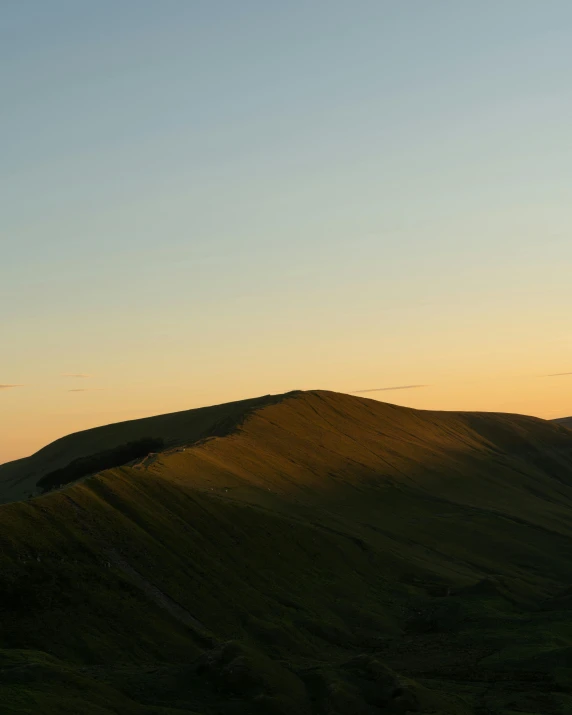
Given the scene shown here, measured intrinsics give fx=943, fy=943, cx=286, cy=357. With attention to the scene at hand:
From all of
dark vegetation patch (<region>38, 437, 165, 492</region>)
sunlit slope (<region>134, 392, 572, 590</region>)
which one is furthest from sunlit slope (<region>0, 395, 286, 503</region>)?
sunlit slope (<region>134, 392, 572, 590</region>)

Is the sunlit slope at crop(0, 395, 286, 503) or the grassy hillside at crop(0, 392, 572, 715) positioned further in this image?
the sunlit slope at crop(0, 395, 286, 503)

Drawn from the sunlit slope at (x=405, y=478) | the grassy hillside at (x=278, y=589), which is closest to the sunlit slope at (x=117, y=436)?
the grassy hillside at (x=278, y=589)

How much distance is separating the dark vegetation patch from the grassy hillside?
304 inches

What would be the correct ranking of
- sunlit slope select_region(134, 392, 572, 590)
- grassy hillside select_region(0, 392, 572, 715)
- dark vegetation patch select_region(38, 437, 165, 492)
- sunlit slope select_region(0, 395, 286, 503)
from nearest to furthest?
1. grassy hillside select_region(0, 392, 572, 715)
2. sunlit slope select_region(134, 392, 572, 590)
3. dark vegetation patch select_region(38, 437, 165, 492)
4. sunlit slope select_region(0, 395, 286, 503)

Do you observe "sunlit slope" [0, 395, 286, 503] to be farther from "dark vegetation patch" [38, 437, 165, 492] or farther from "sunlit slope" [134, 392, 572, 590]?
"sunlit slope" [134, 392, 572, 590]

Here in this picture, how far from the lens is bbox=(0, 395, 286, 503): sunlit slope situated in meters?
134

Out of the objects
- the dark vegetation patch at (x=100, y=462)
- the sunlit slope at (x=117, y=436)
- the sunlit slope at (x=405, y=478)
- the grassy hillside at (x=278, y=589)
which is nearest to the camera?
the grassy hillside at (x=278, y=589)

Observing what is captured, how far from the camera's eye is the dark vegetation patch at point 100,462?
12406 cm

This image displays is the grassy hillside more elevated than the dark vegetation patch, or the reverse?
the dark vegetation patch

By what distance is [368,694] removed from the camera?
51.5 m

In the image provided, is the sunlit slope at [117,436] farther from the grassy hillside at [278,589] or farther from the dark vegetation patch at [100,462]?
the grassy hillside at [278,589]

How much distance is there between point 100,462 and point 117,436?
29228 millimetres

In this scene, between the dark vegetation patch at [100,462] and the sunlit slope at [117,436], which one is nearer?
the dark vegetation patch at [100,462]

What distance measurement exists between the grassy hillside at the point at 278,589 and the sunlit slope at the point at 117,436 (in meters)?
5.81
